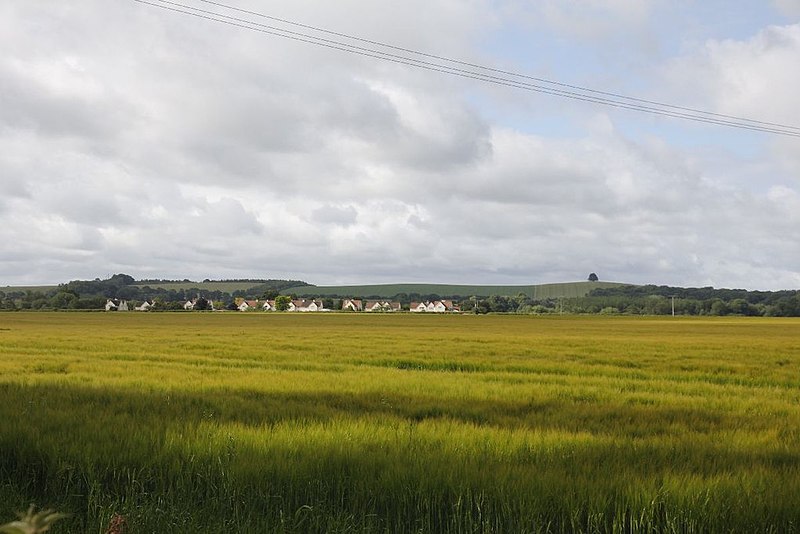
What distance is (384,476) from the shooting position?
22.0 feet

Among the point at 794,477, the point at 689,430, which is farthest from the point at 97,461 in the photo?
the point at 689,430

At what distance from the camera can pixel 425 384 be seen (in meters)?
17.4

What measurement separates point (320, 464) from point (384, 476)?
0.85 metres

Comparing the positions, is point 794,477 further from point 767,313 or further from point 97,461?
point 767,313

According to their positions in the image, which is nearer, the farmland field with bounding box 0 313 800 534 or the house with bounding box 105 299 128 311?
the farmland field with bounding box 0 313 800 534

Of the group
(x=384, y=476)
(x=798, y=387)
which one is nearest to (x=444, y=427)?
(x=384, y=476)

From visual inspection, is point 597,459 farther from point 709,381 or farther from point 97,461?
point 709,381

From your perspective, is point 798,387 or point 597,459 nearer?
point 597,459

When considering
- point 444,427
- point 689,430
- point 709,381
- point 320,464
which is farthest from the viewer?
point 709,381

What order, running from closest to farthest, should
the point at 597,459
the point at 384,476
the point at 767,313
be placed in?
the point at 384,476 → the point at 597,459 → the point at 767,313

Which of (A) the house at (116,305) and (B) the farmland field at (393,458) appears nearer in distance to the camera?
(B) the farmland field at (393,458)

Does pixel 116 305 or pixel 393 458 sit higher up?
pixel 393 458

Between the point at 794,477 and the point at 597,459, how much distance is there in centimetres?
195

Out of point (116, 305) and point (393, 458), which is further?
point (116, 305)
